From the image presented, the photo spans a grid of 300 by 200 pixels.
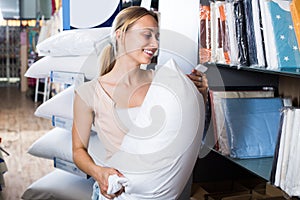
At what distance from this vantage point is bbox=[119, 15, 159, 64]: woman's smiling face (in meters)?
1.23

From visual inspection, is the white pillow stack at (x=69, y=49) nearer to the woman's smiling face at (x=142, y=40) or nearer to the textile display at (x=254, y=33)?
the textile display at (x=254, y=33)

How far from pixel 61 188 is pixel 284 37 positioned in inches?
67.6

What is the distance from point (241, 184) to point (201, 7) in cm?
83

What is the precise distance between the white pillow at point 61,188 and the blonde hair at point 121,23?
1.27 meters

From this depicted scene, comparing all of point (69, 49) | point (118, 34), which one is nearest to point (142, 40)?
point (118, 34)

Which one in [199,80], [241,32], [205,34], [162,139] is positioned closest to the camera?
[162,139]

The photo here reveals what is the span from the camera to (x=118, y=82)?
53.7 inches

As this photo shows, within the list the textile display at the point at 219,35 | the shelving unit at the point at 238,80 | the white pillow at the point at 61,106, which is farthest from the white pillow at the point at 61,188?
the textile display at the point at 219,35

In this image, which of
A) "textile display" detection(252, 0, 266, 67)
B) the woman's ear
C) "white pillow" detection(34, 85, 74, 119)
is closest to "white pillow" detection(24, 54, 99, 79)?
"white pillow" detection(34, 85, 74, 119)

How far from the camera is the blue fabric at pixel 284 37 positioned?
1300 mm

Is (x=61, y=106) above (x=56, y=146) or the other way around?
above

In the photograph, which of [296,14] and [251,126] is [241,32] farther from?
[251,126]

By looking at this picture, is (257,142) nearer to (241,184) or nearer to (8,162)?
(241,184)

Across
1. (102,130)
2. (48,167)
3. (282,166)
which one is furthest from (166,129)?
(48,167)
